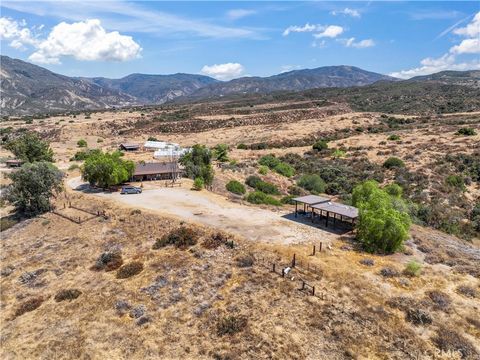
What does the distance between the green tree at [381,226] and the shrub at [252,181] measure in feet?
78.5

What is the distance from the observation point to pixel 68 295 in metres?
25.6

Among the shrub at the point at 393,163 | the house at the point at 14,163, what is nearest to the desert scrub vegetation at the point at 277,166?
the shrub at the point at 393,163

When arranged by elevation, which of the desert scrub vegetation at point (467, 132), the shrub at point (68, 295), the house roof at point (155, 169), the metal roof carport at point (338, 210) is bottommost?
the shrub at point (68, 295)

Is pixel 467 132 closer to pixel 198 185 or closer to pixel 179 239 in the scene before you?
pixel 198 185

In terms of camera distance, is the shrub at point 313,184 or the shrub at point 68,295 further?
the shrub at point 313,184

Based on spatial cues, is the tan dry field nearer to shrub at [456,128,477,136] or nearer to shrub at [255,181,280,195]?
shrub at [255,181,280,195]

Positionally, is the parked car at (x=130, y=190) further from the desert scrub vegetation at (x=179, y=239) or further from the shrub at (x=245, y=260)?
the shrub at (x=245, y=260)

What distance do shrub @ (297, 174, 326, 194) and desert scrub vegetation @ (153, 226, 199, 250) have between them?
2493 centimetres

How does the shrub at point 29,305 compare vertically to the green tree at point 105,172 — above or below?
below

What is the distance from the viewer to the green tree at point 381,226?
90.6ft

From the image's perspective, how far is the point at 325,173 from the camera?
57.8 m

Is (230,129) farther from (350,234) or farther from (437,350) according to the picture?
(437,350)

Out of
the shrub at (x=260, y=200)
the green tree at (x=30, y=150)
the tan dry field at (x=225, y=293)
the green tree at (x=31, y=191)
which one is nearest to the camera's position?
the tan dry field at (x=225, y=293)

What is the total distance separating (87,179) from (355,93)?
149910 millimetres
